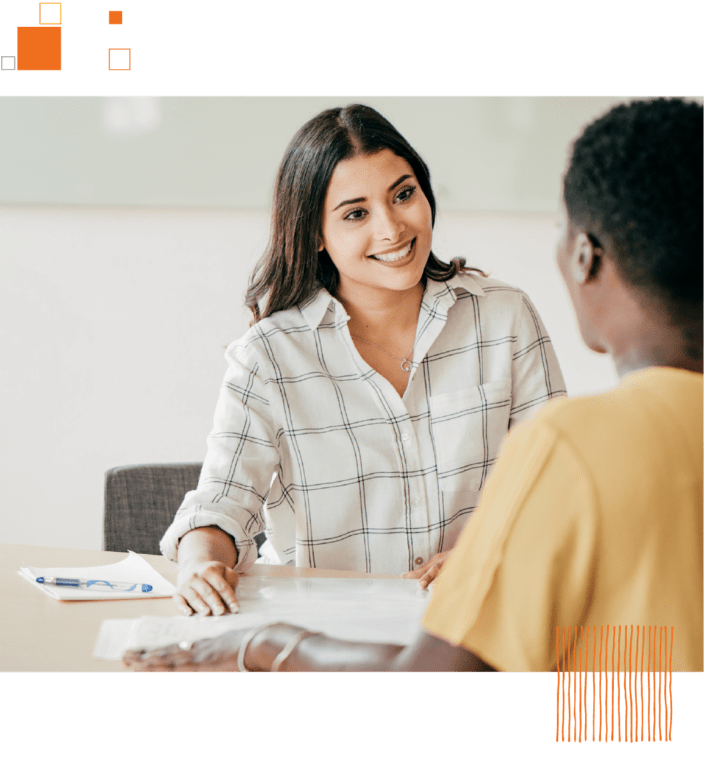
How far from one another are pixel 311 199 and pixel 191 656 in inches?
30.6

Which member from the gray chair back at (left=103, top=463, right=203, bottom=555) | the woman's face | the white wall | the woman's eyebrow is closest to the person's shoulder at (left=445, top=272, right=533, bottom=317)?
the woman's face

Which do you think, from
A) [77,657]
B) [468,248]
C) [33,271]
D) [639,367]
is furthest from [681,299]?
[33,271]

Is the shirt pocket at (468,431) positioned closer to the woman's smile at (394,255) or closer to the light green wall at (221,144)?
the woman's smile at (394,255)

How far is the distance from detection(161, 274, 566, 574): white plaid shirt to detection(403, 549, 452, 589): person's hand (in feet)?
0.24

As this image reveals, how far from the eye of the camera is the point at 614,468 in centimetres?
50

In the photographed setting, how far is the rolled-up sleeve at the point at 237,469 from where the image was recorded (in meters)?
1.12

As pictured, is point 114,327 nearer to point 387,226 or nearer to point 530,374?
point 387,226

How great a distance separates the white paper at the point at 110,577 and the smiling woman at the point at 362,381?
0.51 feet

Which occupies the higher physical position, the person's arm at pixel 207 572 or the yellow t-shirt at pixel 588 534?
the yellow t-shirt at pixel 588 534

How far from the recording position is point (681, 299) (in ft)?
1.85

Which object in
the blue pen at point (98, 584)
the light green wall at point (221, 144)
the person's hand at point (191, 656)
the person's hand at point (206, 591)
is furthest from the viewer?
the light green wall at point (221, 144)

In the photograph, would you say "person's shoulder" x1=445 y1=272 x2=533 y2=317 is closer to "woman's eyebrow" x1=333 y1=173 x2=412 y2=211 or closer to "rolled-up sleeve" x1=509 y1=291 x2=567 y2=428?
"rolled-up sleeve" x1=509 y1=291 x2=567 y2=428

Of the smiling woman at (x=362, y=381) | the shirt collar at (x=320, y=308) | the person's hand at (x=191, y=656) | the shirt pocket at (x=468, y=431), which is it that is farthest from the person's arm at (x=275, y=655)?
the shirt collar at (x=320, y=308)

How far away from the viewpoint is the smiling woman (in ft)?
4.18
